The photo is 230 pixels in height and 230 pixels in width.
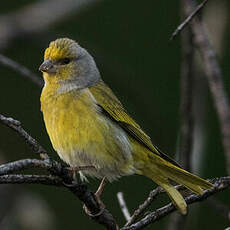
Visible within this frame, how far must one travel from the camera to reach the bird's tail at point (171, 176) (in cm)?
398

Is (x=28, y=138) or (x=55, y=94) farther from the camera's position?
(x=55, y=94)

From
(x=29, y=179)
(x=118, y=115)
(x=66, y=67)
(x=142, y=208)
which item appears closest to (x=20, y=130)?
(x=29, y=179)

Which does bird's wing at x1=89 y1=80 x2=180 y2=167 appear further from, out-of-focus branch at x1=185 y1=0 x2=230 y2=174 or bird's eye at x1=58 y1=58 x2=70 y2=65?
out-of-focus branch at x1=185 y1=0 x2=230 y2=174

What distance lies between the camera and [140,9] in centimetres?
950

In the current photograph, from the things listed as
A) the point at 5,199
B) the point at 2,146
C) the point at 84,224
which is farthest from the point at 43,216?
the point at 84,224

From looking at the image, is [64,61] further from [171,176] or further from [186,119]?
[171,176]

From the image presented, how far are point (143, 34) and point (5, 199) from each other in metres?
4.09

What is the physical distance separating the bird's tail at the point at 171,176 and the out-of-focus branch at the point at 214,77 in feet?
1.10

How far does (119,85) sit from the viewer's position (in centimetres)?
589

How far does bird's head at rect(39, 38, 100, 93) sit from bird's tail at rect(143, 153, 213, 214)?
3.00ft

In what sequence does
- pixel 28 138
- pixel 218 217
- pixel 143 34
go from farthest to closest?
pixel 143 34 < pixel 218 217 < pixel 28 138

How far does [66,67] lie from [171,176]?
132 cm

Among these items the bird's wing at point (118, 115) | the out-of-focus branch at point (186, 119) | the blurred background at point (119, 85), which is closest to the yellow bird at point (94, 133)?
the bird's wing at point (118, 115)

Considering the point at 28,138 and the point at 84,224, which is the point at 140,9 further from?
the point at 28,138
